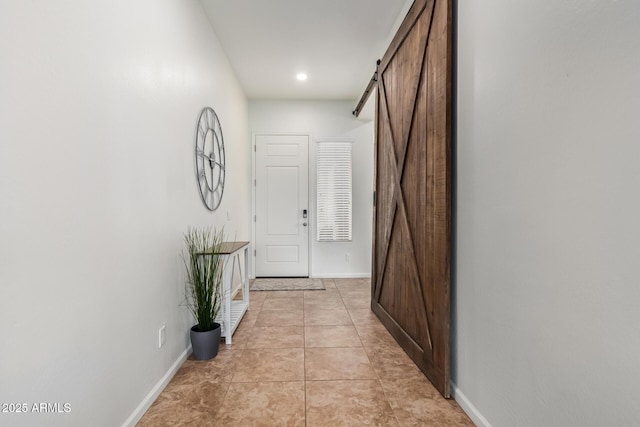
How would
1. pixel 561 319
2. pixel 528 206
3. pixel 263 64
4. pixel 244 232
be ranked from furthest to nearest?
pixel 244 232 < pixel 263 64 < pixel 528 206 < pixel 561 319

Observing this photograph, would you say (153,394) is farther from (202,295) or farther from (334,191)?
(334,191)

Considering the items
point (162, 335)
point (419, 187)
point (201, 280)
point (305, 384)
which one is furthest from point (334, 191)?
point (162, 335)

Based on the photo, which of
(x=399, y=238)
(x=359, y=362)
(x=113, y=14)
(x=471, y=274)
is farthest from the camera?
(x=399, y=238)

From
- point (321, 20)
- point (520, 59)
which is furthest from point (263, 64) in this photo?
point (520, 59)

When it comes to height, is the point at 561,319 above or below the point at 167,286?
above

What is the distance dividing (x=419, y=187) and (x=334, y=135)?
2997 mm

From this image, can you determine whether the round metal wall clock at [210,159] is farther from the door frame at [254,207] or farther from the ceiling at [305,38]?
the door frame at [254,207]

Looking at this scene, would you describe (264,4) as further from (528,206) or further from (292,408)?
(292,408)

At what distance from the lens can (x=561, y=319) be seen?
107cm

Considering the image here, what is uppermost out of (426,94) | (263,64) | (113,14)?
(263,64)

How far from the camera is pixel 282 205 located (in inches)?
195

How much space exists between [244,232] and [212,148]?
72.1 inches

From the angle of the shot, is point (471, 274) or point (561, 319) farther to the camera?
point (471, 274)

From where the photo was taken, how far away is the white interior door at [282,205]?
493 centimetres
